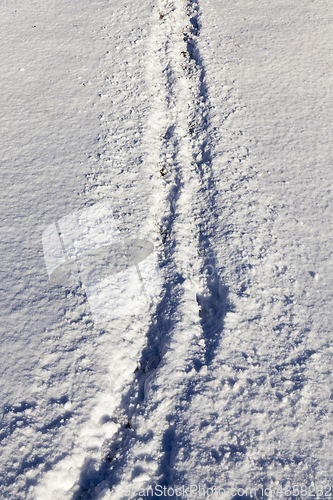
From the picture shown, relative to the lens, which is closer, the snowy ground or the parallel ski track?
the snowy ground

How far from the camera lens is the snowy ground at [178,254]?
2.31m

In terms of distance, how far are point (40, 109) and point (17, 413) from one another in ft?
11.7

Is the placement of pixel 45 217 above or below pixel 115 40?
below

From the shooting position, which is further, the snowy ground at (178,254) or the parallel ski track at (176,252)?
the parallel ski track at (176,252)

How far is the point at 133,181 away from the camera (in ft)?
12.2

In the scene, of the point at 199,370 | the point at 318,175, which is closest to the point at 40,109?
the point at 318,175

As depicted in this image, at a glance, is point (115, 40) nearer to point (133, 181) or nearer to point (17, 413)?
point (133, 181)

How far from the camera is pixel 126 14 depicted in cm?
557

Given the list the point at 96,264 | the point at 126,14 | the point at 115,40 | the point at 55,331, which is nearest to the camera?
the point at 55,331

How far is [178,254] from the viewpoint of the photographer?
127 inches

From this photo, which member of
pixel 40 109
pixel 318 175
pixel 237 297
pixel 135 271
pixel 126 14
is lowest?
pixel 237 297

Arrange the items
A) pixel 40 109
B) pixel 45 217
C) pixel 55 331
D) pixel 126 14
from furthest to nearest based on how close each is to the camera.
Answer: pixel 126 14 → pixel 40 109 → pixel 45 217 → pixel 55 331

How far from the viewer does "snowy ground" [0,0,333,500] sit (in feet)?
7.57

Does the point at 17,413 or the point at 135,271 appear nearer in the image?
the point at 17,413
